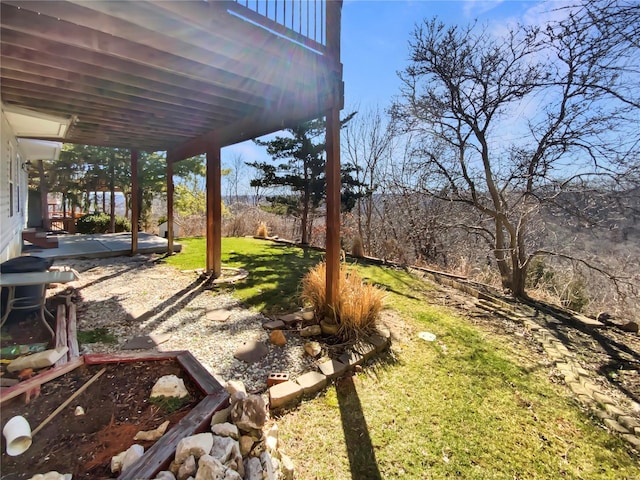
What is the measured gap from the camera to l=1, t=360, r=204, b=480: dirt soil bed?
4.39ft

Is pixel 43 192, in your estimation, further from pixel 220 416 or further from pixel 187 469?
pixel 187 469

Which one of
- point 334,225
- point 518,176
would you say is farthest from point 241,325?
point 518,176

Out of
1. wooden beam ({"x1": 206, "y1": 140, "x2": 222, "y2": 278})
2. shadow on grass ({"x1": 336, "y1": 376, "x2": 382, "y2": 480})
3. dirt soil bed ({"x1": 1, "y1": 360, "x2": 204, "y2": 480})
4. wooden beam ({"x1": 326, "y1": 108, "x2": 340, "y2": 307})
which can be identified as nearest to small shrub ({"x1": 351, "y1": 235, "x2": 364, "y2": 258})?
wooden beam ({"x1": 206, "y1": 140, "x2": 222, "y2": 278})

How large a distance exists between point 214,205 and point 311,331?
2.92 meters

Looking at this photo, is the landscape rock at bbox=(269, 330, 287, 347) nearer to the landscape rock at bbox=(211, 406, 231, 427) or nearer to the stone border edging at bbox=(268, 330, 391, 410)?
the stone border edging at bbox=(268, 330, 391, 410)

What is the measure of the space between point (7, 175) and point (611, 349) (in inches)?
348

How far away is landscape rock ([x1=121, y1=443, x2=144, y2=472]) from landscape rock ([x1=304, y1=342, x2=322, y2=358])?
5.30 ft

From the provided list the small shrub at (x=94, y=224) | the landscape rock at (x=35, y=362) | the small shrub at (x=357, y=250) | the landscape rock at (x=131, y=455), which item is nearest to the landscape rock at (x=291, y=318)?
the landscape rock at (x=35, y=362)

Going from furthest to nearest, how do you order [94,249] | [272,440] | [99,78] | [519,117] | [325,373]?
[94,249] → [519,117] → [99,78] → [325,373] → [272,440]

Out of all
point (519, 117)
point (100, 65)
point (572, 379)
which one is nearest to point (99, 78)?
point (100, 65)

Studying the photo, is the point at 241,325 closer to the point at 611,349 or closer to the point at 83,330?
the point at 83,330

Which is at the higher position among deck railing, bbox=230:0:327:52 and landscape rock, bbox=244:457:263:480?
deck railing, bbox=230:0:327:52

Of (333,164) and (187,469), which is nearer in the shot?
(187,469)

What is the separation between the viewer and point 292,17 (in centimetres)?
285
